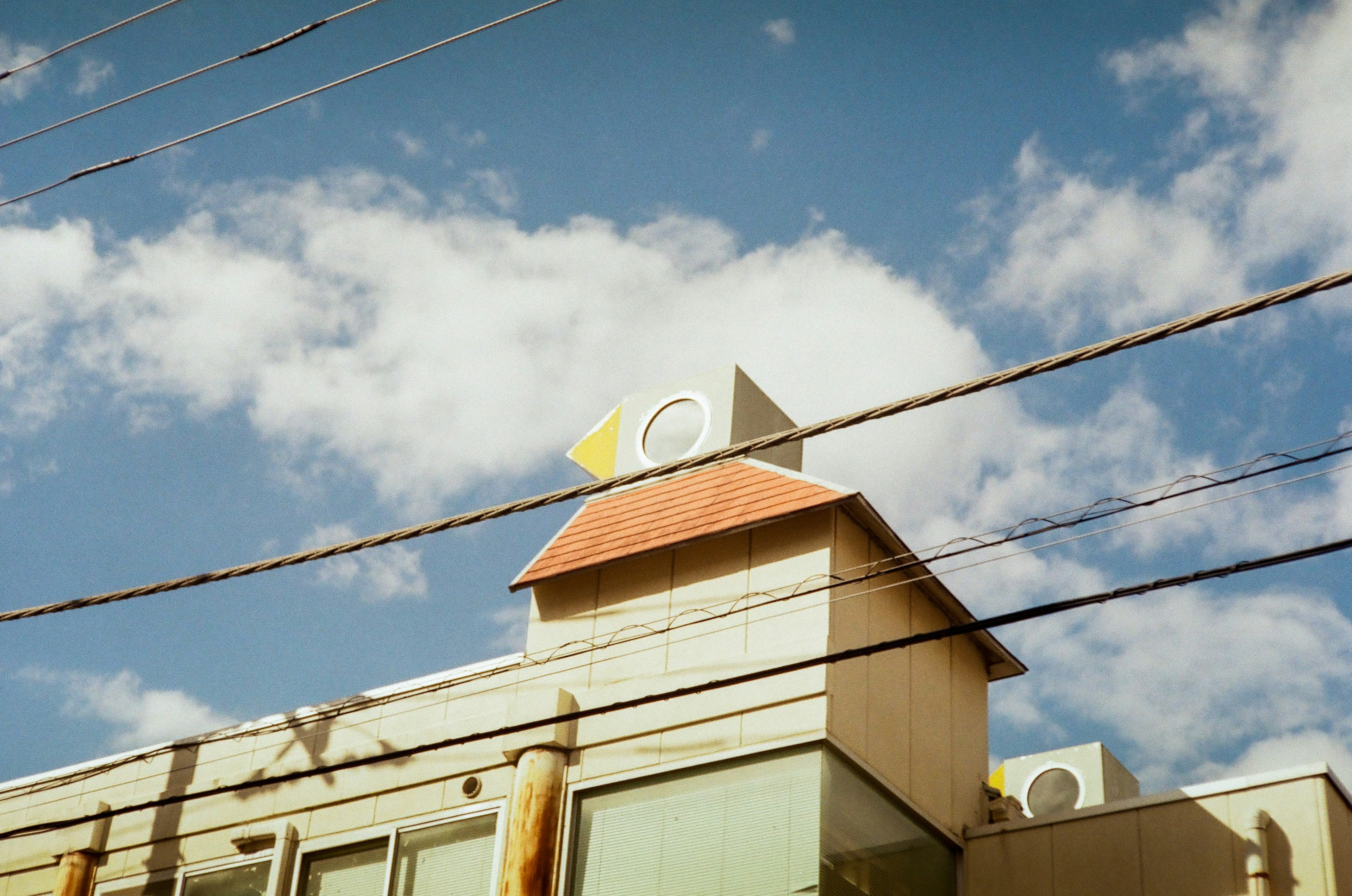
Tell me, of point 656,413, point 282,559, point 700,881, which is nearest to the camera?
point 282,559

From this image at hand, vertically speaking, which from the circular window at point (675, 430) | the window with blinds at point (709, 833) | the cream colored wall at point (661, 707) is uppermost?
the circular window at point (675, 430)

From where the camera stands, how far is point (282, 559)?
10078 millimetres

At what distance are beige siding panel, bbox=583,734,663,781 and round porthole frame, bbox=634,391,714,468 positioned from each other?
310 centimetres

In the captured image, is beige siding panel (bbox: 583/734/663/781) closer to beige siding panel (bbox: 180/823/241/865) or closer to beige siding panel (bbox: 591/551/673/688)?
beige siding panel (bbox: 591/551/673/688)

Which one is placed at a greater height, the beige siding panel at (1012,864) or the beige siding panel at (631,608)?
the beige siding panel at (631,608)

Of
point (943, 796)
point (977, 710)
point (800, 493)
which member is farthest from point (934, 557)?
point (977, 710)

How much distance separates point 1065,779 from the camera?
17.0 m

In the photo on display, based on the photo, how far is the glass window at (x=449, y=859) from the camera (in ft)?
43.2

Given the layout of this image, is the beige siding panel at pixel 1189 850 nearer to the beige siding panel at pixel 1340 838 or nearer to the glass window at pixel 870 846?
the beige siding panel at pixel 1340 838

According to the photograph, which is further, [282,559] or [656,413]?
[656,413]

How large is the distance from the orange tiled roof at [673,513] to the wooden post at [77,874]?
5181 millimetres

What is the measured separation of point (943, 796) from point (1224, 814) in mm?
2397

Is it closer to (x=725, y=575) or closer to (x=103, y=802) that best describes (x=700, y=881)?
(x=725, y=575)

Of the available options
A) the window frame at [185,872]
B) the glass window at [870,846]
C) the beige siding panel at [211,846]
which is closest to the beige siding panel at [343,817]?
the window frame at [185,872]
